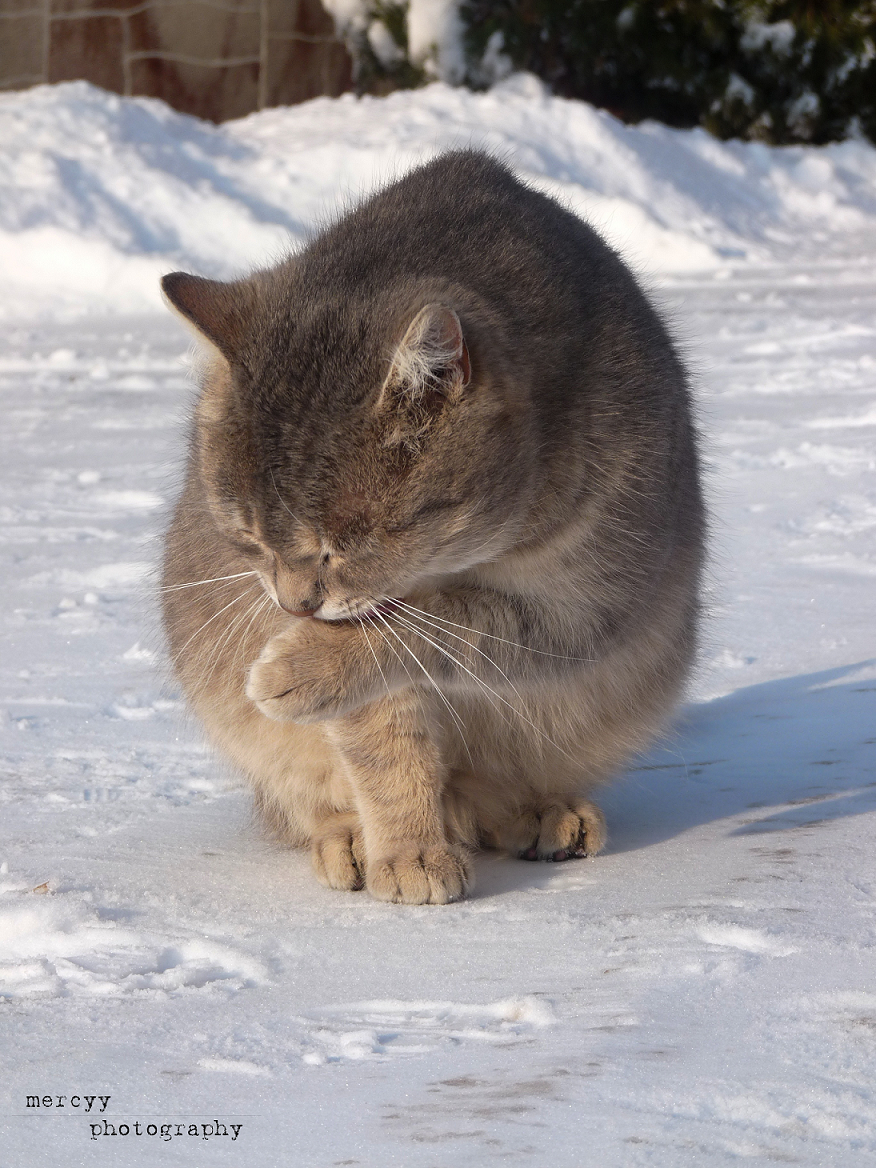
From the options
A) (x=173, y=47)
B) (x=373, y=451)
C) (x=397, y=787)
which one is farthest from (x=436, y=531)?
(x=173, y=47)

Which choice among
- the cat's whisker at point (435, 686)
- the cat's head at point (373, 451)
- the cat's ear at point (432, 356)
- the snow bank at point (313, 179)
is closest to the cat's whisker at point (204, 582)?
the cat's head at point (373, 451)

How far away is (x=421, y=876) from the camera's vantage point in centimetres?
236

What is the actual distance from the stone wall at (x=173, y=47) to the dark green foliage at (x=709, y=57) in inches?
66.6

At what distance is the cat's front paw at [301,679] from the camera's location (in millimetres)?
2297

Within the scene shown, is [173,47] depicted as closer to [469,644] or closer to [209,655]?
[209,655]

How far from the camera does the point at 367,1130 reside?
145cm

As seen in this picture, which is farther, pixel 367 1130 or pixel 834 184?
pixel 834 184

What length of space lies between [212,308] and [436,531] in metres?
0.58

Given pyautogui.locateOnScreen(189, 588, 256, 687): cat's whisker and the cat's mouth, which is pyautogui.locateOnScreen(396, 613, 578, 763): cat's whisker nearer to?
the cat's mouth

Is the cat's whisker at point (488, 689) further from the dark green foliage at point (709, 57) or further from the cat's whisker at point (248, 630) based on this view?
the dark green foliage at point (709, 57)

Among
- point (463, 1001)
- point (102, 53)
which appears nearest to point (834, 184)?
point (102, 53)

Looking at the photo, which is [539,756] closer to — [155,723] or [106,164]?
[155,723]

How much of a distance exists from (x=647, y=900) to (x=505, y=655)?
469mm

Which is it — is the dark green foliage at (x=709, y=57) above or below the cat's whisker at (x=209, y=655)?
above
